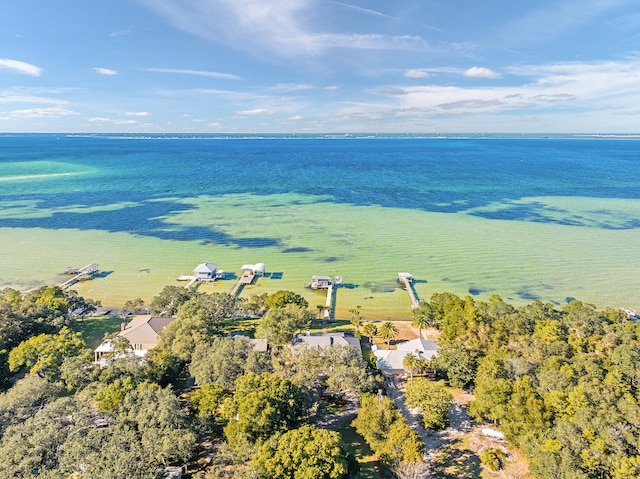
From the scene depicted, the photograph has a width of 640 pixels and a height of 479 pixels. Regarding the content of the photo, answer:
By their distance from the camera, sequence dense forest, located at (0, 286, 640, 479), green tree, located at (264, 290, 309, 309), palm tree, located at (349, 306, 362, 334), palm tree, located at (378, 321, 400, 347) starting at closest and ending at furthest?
dense forest, located at (0, 286, 640, 479) → palm tree, located at (378, 321, 400, 347) → palm tree, located at (349, 306, 362, 334) → green tree, located at (264, 290, 309, 309)

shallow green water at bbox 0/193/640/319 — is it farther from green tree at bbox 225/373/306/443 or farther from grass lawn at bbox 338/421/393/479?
green tree at bbox 225/373/306/443

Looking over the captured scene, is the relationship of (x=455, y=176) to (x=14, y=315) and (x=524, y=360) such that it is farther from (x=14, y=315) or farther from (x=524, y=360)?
(x=14, y=315)

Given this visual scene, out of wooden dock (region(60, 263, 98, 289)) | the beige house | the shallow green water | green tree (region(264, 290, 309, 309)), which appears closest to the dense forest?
the beige house

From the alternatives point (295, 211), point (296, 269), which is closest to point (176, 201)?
point (295, 211)

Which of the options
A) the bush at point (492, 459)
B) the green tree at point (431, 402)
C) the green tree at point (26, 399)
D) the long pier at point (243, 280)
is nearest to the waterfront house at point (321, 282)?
the long pier at point (243, 280)

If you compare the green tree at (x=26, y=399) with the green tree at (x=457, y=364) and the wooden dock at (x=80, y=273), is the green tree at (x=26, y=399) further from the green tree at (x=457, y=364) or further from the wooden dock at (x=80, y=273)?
the green tree at (x=457, y=364)

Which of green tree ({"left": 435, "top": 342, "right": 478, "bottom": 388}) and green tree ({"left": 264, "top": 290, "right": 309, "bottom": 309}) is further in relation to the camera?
green tree ({"left": 264, "top": 290, "right": 309, "bottom": 309})

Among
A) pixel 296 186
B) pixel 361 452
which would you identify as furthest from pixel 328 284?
pixel 296 186
